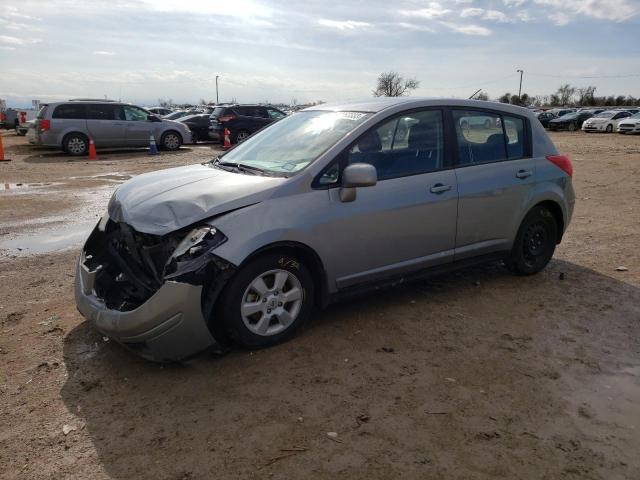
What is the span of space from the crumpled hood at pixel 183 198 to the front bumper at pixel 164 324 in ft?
1.45

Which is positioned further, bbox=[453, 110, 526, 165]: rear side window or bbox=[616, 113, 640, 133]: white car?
bbox=[616, 113, 640, 133]: white car

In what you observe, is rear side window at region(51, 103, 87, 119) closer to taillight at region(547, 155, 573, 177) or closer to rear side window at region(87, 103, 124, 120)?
rear side window at region(87, 103, 124, 120)

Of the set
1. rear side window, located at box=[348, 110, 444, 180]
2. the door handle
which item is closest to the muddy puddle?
rear side window, located at box=[348, 110, 444, 180]

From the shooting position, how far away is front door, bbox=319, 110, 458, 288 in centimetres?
387

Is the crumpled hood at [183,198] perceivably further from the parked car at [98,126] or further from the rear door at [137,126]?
the rear door at [137,126]

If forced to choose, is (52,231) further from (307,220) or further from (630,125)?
(630,125)

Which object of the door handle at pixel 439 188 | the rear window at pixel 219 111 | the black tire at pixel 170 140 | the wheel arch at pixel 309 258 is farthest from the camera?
the rear window at pixel 219 111

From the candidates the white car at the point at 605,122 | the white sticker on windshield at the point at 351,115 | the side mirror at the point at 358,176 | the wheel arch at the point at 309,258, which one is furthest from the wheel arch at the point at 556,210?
the white car at the point at 605,122

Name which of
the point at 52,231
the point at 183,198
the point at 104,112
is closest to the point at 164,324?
the point at 183,198

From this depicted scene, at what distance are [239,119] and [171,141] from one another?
3.23 meters

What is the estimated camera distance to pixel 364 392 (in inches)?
125

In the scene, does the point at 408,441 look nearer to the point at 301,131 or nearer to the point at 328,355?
the point at 328,355

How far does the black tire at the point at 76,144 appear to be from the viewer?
55.1 ft

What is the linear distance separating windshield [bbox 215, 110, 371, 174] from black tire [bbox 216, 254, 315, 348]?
0.73 m
